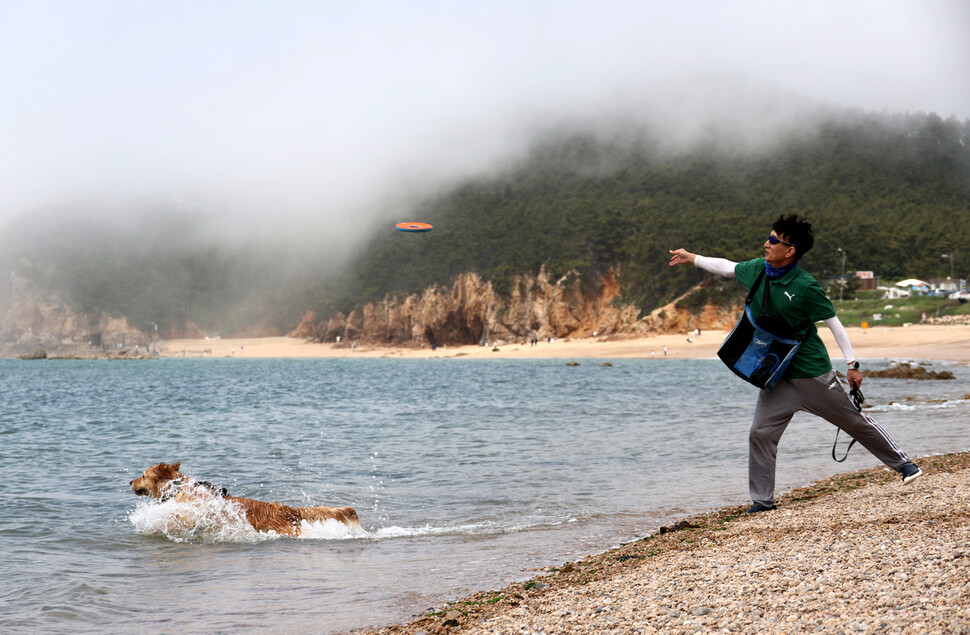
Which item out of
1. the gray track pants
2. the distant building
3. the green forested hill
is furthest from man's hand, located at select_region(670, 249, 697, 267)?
→ the distant building

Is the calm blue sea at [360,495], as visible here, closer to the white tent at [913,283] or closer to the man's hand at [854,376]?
the man's hand at [854,376]

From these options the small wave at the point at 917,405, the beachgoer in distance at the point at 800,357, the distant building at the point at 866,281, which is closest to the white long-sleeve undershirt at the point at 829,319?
the beachgoer in distance at the point at 800,357

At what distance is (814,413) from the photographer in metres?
6.03

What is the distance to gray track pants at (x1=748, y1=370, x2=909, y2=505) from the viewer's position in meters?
6.11

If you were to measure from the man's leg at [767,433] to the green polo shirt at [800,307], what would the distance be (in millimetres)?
216

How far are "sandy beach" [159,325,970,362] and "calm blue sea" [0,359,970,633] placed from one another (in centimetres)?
2817

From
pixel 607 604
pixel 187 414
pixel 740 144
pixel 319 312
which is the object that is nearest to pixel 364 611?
pixel 607 604

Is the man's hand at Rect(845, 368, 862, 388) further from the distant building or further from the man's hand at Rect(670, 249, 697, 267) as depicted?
the distant building

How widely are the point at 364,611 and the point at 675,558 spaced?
2.30 metres

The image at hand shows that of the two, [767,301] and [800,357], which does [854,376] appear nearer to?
[800,357]

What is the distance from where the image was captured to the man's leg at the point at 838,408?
20.0 ft

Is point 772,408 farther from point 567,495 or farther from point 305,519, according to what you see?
point 305,519

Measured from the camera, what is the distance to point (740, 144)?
316ft

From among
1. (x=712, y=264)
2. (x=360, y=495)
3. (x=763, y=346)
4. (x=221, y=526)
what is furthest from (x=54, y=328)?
(x=763, y=346)
